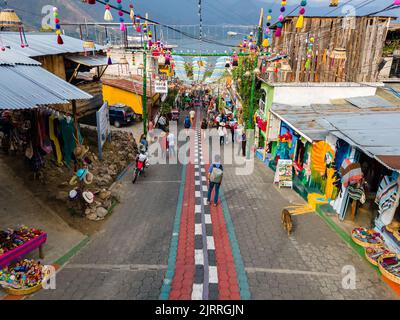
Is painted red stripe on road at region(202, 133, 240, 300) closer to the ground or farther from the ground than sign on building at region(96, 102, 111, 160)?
closer to the ground

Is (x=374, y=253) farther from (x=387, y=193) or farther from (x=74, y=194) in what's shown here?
(x=74, y=194)

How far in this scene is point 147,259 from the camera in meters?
7.68

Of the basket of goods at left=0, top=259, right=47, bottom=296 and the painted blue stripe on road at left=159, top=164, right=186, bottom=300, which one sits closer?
the basket of goods at left=0, top=259, right=47, bottom=296

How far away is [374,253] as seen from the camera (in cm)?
761

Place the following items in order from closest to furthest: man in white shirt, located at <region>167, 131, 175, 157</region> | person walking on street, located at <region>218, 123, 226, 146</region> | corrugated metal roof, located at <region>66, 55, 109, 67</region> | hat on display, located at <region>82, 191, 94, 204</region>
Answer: hat on display, located at <region>82, 191, 94, 204</region>
corrugated metal roof, located at <region>66, 55, 109, 67</region>
man in white shirt, located at <region>167, 131, 175, 157</region>
person walking on street, located at <region>218, 123, 226, 146</region>

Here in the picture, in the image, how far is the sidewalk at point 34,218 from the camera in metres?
7.96

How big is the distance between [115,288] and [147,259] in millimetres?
1271

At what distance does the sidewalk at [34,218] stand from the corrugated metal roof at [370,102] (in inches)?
545

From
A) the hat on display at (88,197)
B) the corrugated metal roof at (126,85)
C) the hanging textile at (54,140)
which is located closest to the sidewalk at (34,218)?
the hat on display at (88,197)

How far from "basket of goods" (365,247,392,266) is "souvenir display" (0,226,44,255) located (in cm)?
837

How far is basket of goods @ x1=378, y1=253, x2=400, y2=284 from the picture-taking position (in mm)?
6637

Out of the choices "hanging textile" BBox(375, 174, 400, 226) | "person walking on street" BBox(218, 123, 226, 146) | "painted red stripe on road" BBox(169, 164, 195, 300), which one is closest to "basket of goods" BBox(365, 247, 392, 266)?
"hanging textile" BBox(375, 174, 400, 226)

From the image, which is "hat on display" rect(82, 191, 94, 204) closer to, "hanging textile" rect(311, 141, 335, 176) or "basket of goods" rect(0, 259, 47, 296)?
"basket of goods" rect(0, 259, 47, 296)

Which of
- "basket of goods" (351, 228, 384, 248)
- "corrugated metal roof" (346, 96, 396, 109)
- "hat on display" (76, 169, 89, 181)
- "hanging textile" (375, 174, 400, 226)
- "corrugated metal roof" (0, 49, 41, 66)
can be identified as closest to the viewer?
"hanging textile" (375, 174, 400, 226)
